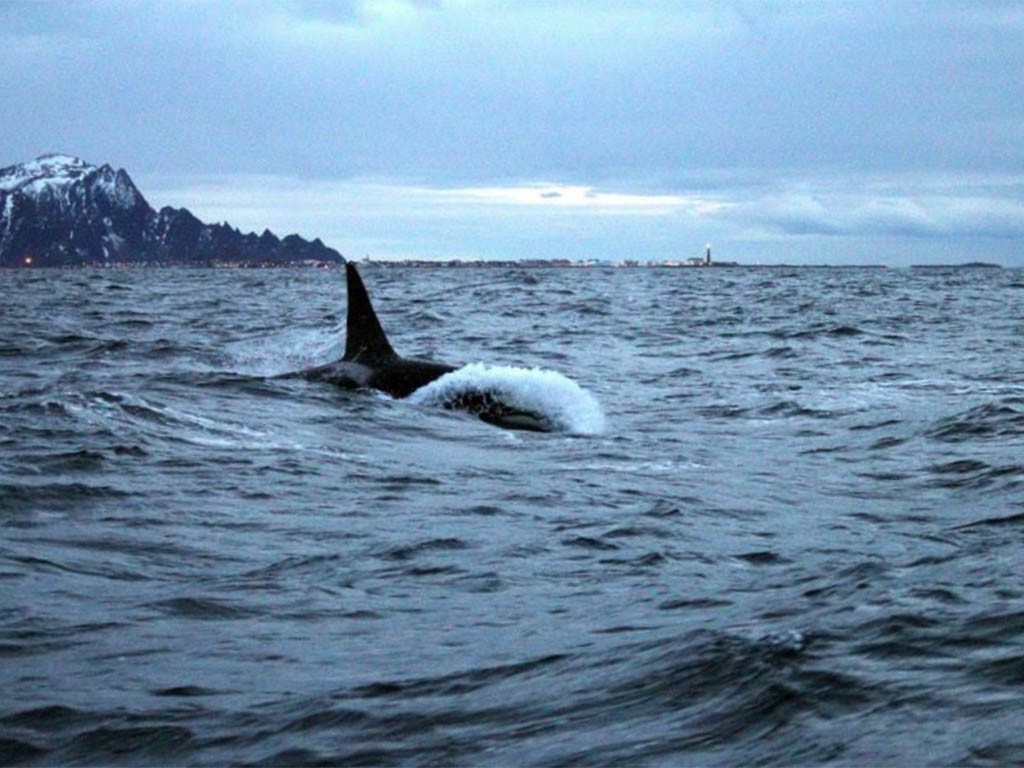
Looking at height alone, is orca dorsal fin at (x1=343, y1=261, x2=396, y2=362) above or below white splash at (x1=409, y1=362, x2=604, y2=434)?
above

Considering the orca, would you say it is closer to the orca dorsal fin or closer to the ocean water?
the orca dorsal fin

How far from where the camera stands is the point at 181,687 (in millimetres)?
5855

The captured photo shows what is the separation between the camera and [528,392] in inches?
642

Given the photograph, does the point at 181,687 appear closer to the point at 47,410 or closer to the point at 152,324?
the point at 47,410

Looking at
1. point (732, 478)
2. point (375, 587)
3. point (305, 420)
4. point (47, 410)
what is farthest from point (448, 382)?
point (375, 587)

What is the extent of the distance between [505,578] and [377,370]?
10.1 metres

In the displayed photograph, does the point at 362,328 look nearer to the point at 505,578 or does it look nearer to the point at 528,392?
the point at 528,392

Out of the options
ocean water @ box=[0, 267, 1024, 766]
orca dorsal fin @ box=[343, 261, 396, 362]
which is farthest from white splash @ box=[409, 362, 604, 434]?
orca dorsal fin @ box=[343, 261, 396, 362]

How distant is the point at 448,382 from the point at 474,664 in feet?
35.0

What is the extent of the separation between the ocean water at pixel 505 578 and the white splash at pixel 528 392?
8 centimetres

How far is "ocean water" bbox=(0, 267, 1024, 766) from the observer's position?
5.26m

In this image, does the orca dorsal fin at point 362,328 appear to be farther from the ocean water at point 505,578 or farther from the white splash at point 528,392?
the white splash at point 528,392

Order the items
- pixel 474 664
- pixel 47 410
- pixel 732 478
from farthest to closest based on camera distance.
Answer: pixel 47 410 < pixel 732 478 < pixel 474 664

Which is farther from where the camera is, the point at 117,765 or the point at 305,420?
the point at 305,420
